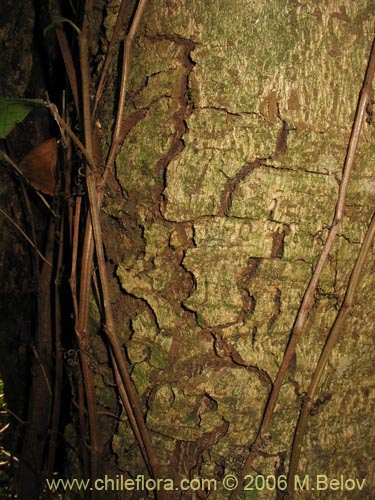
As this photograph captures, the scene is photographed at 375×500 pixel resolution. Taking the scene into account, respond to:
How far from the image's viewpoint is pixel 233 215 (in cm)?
75

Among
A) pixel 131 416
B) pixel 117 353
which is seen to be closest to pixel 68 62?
pixel 117 353

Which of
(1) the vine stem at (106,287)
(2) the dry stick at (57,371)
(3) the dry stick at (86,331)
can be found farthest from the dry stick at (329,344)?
(2) the dry stick at (57,371)

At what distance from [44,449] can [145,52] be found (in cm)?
87

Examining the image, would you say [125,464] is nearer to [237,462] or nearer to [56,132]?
[237,462]

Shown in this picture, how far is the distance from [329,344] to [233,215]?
267 millimetres

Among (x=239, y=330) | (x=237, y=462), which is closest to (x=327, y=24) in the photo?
(x=239, y=330)

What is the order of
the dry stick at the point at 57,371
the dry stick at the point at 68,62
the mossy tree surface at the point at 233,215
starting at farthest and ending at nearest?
the dry stick at the point at 57,371
the dry stick at the point at 68,62
the mossy tree surface at the point at 233,215

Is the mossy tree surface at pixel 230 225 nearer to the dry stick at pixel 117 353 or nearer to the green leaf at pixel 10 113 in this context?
the dry stick at pixel 117 353

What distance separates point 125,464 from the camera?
83 cm

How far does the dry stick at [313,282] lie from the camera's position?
76 cm

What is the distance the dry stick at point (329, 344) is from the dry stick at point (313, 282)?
0.18 ft

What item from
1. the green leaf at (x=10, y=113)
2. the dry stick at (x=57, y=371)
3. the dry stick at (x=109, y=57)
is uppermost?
the dry stick at (x=109, y=57)

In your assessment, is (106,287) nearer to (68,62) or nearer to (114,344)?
(114,344)

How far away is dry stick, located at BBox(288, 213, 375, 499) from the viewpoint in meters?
0.80
